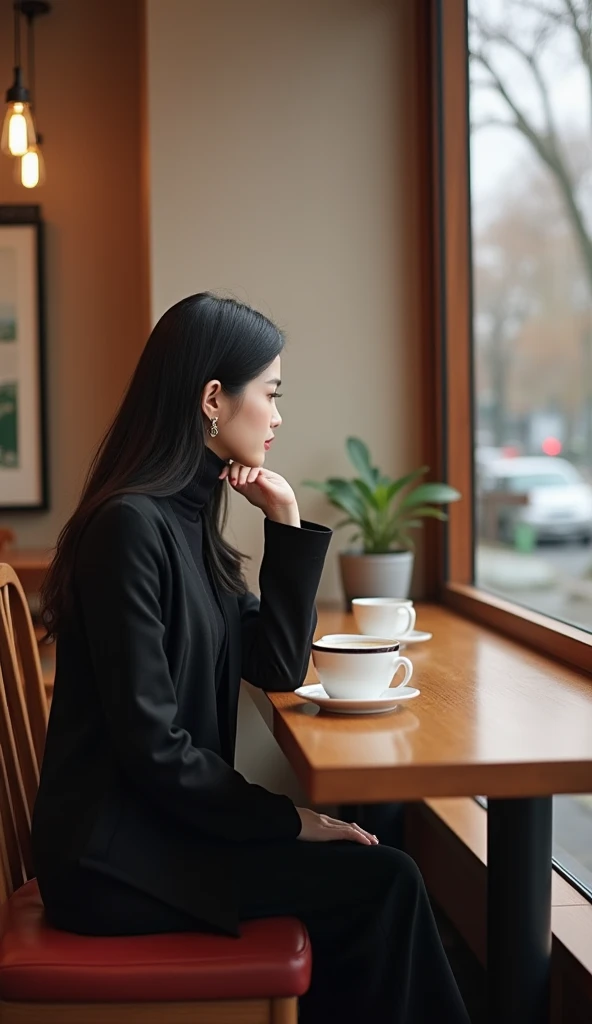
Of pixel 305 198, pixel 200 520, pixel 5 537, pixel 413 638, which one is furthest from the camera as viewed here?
pixel 5 537

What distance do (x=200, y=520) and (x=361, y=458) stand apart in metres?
0.98

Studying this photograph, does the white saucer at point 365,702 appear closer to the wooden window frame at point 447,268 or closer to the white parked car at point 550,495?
the wooden window frame at point 447,268

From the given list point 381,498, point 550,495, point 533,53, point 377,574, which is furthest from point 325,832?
point 550,495

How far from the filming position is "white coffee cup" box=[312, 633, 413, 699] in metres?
1.41

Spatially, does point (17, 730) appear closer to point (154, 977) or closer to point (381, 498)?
point (154, 977)

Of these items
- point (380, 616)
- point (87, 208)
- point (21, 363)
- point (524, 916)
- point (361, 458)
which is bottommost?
point (524, 916)

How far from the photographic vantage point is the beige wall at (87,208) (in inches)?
138

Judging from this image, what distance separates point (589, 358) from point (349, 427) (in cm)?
589

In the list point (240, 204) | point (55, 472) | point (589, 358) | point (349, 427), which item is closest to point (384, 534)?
point (349, 427)

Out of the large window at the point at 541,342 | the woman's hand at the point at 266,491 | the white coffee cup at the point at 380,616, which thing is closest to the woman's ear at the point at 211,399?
the woman's hand at the point at 266,491

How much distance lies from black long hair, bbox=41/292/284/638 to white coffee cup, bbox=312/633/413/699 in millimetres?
312

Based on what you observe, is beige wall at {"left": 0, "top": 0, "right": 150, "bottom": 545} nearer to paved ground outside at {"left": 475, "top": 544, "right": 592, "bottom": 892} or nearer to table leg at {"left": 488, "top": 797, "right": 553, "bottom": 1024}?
paved ground outside at {"left": 475, "top": 544, "right": 592, "bottom": 892}

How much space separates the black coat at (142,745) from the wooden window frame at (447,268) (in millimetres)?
1301

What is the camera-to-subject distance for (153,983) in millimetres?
1295
